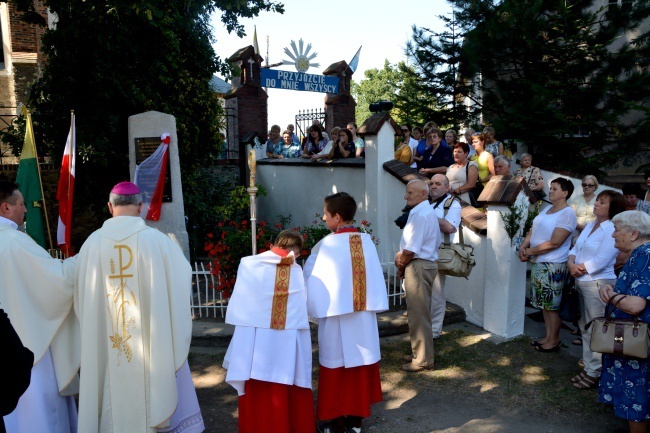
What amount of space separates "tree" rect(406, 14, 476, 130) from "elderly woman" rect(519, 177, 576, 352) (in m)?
7.94

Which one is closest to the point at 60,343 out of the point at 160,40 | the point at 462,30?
the point at 160,40

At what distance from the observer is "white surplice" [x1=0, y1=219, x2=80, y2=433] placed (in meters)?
4.20

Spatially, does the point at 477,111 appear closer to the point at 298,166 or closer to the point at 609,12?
the point at 609,12

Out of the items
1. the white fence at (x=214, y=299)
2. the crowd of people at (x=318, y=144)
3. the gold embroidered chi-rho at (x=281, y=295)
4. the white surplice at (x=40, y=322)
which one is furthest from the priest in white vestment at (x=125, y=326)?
the crowd of people at (x=318, y=144)

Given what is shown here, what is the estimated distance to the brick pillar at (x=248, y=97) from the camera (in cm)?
1567

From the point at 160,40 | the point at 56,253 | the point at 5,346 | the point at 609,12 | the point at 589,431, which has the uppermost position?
the point at 609,12

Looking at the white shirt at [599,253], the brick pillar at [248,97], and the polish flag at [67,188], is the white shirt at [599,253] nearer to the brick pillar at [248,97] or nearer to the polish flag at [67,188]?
the polish flag at [67,188]

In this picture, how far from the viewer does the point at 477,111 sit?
13398mm

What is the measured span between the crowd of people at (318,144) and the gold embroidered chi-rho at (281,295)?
6.60 m

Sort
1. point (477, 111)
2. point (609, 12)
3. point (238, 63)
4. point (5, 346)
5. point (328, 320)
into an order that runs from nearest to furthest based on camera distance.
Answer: point (5, 346) < point (328, 320) < point (609, 12) < point (477, 111) < point (238, 63)

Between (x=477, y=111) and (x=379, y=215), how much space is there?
17.7 feet

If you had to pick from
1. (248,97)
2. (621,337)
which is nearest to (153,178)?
(621,337)

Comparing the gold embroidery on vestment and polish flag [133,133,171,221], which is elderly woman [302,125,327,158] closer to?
polish flag [133,133,171,221]

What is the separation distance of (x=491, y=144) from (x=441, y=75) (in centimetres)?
367
